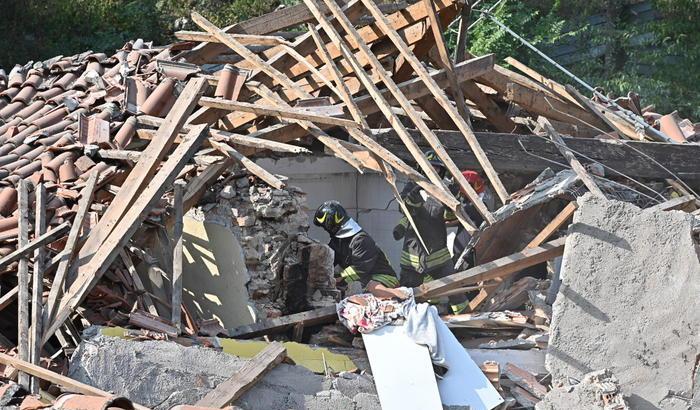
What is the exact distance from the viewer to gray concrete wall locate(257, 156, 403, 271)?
523 inches

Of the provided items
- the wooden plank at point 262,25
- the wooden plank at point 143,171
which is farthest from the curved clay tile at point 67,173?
the wooden plank at point 262,25

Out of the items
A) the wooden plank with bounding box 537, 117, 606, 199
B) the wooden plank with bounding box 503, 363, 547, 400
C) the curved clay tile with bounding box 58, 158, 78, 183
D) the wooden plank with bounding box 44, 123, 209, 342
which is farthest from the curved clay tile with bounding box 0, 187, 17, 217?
the wooden plank with bounding box 537, 117, 606, 199

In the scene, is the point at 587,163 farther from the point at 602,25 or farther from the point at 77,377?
the point at 602,25

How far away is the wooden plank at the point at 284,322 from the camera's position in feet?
31.7

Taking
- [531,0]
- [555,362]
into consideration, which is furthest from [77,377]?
[531,0]

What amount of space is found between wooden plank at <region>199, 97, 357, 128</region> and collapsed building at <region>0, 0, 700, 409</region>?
0.02 meters

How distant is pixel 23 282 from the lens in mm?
8812

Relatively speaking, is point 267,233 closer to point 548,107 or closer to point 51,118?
point 51,118

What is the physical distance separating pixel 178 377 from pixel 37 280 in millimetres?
1416

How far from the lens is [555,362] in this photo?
364 inches

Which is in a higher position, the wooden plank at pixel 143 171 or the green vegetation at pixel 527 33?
the wooden plank at pixel 143 171

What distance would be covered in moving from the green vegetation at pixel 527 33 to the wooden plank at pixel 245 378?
37.2 ft

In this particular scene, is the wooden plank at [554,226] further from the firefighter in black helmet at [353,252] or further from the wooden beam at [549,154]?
the firefighter in black helmet at [353,252]

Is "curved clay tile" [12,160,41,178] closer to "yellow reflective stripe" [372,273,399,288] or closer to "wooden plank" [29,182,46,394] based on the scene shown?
"wooden plank" [29,182,46,394]
